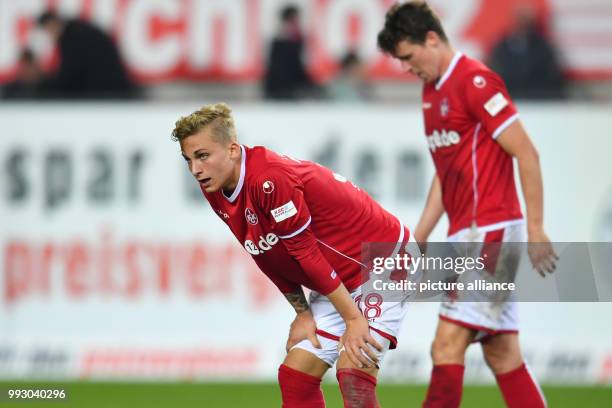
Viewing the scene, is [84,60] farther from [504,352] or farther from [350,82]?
[504,352]

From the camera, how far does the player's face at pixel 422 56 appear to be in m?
6.04

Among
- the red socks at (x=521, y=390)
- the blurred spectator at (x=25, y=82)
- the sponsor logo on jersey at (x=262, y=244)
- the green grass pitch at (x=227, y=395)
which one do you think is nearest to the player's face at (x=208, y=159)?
the sponsor logo on jersey at (x=262, y=244)

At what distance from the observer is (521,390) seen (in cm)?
603

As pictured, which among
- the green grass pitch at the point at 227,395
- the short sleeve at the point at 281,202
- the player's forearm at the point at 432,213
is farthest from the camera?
the green grass pitch at the point at 227,395

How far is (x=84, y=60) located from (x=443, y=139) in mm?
4435

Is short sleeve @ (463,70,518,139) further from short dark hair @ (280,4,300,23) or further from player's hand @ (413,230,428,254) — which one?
short dark hair @ (280,4,300,23)

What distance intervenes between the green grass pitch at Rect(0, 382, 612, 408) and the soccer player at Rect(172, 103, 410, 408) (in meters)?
2.29

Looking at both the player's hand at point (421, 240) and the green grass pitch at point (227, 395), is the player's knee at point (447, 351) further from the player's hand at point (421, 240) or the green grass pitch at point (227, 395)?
the green grass pitch at point (227, 395)

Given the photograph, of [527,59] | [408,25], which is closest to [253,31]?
[527,59]

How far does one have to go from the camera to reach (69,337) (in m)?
9.19

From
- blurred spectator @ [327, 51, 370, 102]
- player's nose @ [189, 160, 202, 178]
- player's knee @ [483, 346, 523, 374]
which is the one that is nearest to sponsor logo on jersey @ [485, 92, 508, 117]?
player's knee @ [483, 346, 523, 374]

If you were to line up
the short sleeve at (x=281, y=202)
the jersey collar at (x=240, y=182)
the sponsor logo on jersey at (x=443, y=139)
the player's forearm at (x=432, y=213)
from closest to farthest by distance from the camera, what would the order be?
the short sleeve at (x=281, y=202) → the jersey collar at (x=240, y=182) → the sponsor logo on jersey at (x=443, y=139) → the player's forearm at (x=432, y=213)

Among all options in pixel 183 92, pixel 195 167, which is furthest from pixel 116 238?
pixel 195 167

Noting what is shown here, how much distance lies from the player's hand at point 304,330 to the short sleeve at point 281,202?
583 mm
